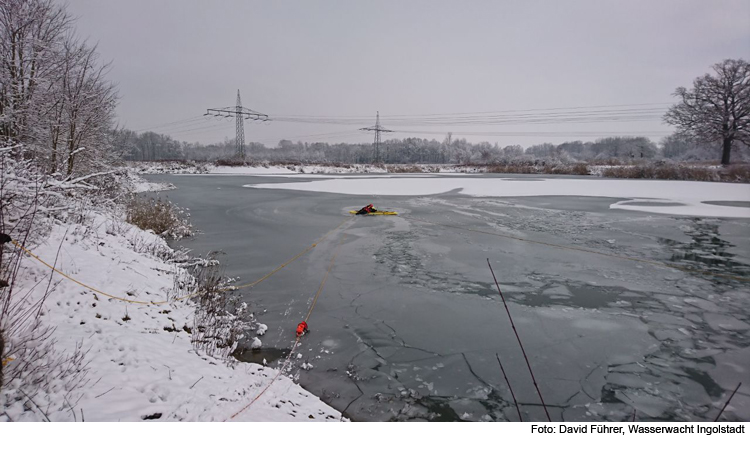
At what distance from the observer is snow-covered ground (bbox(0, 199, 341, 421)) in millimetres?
2594

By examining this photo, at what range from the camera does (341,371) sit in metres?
4.21

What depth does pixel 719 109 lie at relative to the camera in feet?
104

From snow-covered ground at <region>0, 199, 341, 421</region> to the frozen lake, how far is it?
692 millimetres

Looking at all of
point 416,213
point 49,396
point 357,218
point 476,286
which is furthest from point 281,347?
point 416,213

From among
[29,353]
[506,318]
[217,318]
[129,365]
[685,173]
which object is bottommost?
[506,318]

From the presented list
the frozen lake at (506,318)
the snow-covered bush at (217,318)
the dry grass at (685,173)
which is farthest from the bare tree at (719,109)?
the snow-covered bush at (217,318)

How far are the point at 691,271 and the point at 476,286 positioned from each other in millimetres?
4860

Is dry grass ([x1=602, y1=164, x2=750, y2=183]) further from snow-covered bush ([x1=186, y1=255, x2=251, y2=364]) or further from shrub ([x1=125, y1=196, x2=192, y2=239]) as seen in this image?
shrub ([x1=125, y1=196, x2=192, y2=239])

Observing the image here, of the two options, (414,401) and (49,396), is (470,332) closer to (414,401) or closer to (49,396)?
(414,401)

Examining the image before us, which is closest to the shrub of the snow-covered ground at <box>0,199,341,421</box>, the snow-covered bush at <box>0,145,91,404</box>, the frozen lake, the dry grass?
the frozen lake

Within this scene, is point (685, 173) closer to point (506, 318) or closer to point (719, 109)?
point (719, 109)

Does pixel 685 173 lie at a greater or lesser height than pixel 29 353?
greater

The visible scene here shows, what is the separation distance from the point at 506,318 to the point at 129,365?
4.84 metres

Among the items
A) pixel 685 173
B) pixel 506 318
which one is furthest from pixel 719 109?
pixel 506 318
